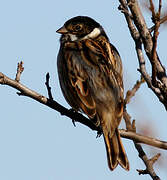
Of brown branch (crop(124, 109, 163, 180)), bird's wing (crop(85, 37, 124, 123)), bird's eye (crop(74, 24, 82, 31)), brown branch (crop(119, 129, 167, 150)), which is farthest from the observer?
bird's eye (crop(74, 24, 82, 31))

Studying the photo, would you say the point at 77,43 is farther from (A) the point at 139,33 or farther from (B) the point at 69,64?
(A) the point at 139,33

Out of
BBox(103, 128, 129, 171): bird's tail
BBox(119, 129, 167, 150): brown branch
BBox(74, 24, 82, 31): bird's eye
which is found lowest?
BBox(103, 128, 129, 171): bird's tail

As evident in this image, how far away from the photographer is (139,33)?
3.47 m

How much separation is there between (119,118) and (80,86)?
55cm

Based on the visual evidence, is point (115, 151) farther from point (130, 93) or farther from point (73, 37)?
point (73, 37)

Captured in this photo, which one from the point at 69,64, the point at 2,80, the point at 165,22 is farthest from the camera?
the point at 69,64

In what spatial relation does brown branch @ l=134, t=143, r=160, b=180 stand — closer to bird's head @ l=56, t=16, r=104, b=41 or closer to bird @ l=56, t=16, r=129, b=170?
bird @ l=56, t=16, r=129, b=170

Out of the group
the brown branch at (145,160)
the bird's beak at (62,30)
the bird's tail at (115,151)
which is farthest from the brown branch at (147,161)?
the bird's beak at (62,30)

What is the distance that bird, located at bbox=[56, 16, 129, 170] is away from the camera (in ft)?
13.8

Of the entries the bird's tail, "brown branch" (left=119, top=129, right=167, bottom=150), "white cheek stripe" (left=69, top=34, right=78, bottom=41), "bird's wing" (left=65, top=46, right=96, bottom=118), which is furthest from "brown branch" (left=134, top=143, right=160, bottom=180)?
"white cheek stripe" (left=69, top=34, right=78, bottom=41)

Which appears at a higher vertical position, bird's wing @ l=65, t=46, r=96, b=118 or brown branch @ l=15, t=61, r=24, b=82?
brown branch @ l=15, t=61, r=24, b=82

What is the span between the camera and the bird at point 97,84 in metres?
4.22

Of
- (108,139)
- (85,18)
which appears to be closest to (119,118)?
(108,139)

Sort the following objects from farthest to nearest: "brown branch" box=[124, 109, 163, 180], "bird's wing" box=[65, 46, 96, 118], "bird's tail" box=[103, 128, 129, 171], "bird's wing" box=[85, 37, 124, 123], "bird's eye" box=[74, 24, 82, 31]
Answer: "bird's eye" box=[74, 24, 82, 31]
"bird's wing" box=[85, 37, 124, 123]
"bird's wing" box=[65, 46, 96, 118]
"bird's tail" box=[103, 128, 129, 171]
"brown branch" box=[124, 109, 163, 180]
